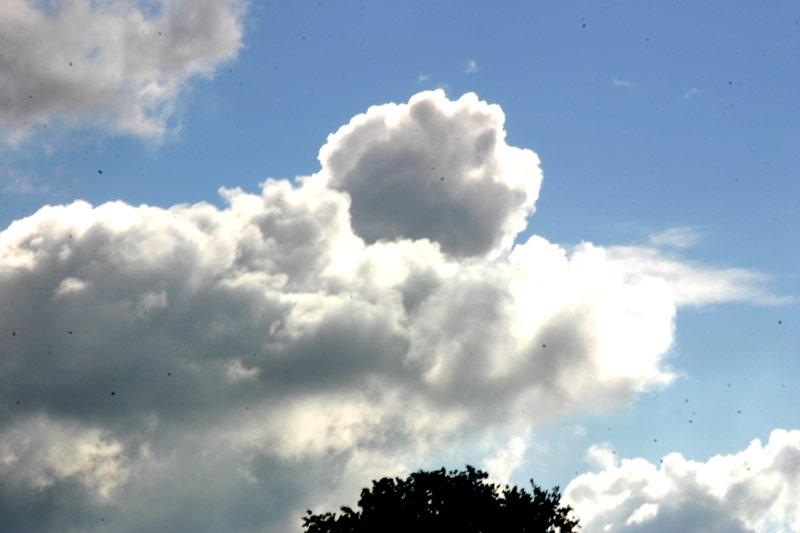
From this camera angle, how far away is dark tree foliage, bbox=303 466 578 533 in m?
85.4

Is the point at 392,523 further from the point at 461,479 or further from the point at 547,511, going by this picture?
the point at 547,511

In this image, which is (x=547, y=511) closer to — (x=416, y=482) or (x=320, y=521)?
(x=416, y=482)

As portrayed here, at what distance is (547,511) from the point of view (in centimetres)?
8725

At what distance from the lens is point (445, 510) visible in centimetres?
8638

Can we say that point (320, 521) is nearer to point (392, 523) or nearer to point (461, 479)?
point (392, 523)

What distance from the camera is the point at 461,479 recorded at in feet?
286

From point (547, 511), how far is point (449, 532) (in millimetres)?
7963

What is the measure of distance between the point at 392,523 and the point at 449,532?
421 centimetres

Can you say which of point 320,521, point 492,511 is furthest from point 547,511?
point 320,521

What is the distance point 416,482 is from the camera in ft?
286

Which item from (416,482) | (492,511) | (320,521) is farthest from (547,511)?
(320,521)

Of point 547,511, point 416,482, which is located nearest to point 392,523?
point 416,482

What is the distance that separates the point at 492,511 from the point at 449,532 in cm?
400

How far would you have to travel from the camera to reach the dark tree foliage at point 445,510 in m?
85.4
